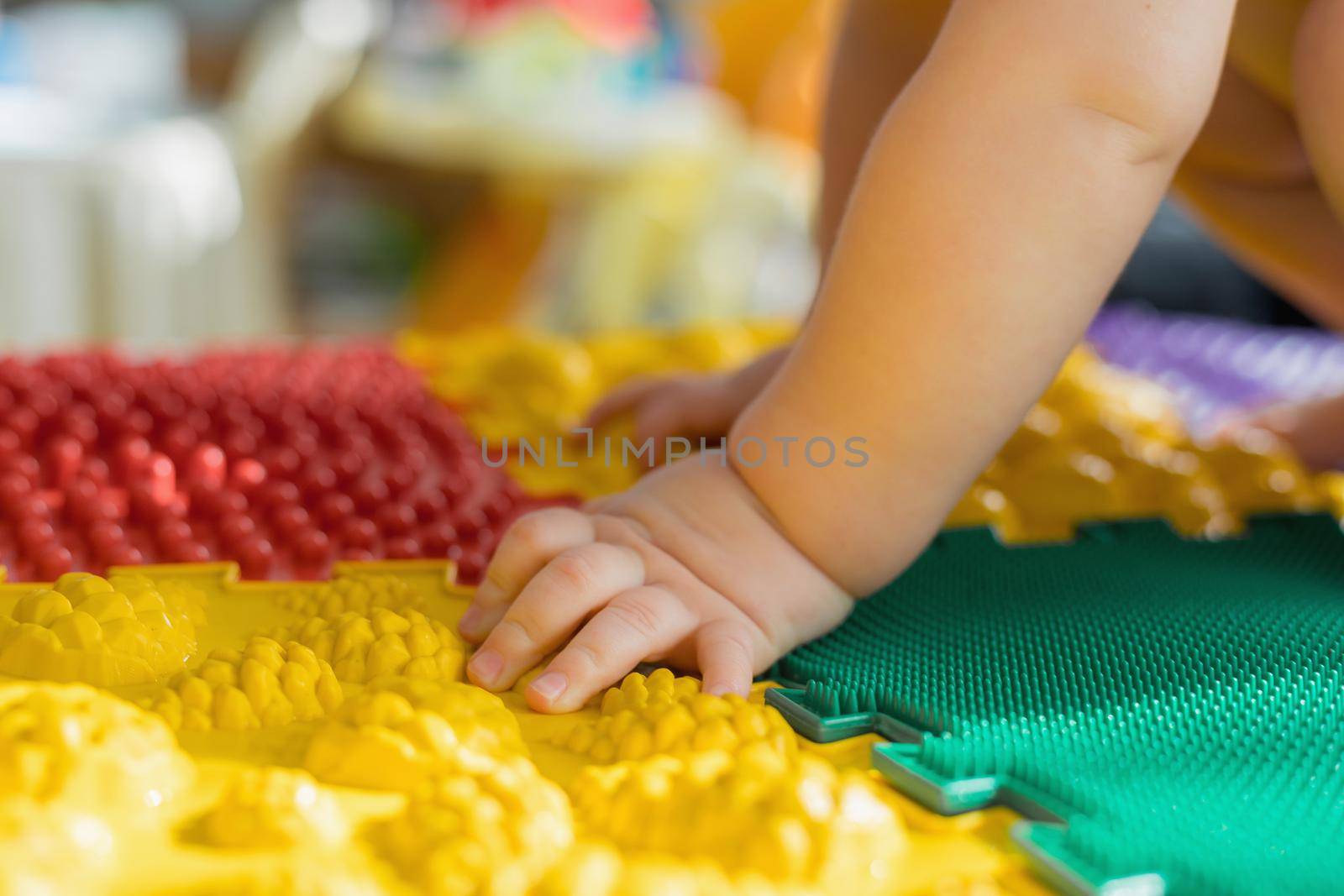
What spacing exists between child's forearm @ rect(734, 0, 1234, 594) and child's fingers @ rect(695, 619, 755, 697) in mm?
53

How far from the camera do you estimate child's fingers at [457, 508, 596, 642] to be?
45 centimetres

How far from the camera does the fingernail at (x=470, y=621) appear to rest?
45 centimetres

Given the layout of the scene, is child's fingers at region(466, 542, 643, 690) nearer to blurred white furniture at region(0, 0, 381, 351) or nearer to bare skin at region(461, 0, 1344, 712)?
bare skin at region(461, 0, 1344, 712)

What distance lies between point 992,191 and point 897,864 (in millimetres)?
242

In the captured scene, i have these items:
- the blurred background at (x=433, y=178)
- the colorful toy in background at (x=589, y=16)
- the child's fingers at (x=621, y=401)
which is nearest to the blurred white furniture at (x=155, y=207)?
the blurred background at (x=433, y=178)

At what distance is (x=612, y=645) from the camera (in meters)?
0.41

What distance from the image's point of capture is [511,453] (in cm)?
77

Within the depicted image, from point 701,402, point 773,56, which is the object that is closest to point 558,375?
point 701,402

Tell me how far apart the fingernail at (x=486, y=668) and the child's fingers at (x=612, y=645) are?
0.02m

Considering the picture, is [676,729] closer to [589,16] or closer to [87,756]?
[87,756]

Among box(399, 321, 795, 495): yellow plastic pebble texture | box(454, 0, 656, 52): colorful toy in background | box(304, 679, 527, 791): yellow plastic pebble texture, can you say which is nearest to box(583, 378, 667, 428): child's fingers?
box(399, 321, 795, 495): yellow plastic pebble texture

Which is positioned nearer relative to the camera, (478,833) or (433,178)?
(478,833)

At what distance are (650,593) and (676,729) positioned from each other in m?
0.08

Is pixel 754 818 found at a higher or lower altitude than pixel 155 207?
higher
